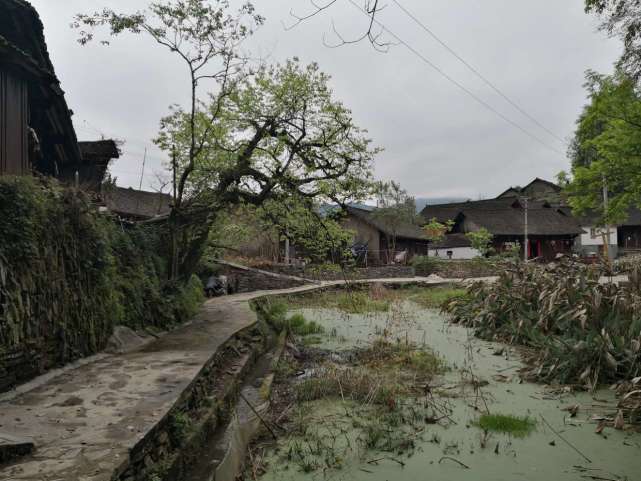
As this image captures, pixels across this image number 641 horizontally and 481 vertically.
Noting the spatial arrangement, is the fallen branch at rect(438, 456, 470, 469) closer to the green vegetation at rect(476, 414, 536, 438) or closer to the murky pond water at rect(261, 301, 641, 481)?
the murky pond water at rect(261, 301, 641, 481)

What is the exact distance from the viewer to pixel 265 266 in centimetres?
2050

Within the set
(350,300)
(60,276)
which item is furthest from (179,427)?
(350,300)

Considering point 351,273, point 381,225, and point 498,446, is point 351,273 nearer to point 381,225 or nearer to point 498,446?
point 498,446

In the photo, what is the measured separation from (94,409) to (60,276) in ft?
7.42

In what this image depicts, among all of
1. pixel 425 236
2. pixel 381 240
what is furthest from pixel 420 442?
pixel 425 236

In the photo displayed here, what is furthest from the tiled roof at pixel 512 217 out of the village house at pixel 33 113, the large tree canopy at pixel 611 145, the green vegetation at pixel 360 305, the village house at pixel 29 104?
the village house at pixel 29 104

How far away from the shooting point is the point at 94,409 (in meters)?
4.01

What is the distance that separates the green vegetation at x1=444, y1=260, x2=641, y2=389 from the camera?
21.5 feet

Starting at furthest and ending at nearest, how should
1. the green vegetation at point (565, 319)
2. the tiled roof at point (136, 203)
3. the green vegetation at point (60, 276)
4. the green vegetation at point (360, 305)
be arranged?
the tiled roof at point (136, 203), the green vegetation at point (360, 305), the green vegetation at point (565, 319), the green vegetation at point (60, 276)

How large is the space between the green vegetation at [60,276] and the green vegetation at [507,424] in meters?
4.73

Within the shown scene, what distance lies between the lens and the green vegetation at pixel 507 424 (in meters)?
4.85

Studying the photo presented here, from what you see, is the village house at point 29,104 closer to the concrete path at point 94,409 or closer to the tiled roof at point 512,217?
the concrete path at point 94,409

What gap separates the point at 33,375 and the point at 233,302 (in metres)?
9.07

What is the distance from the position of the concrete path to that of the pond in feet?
3.92
